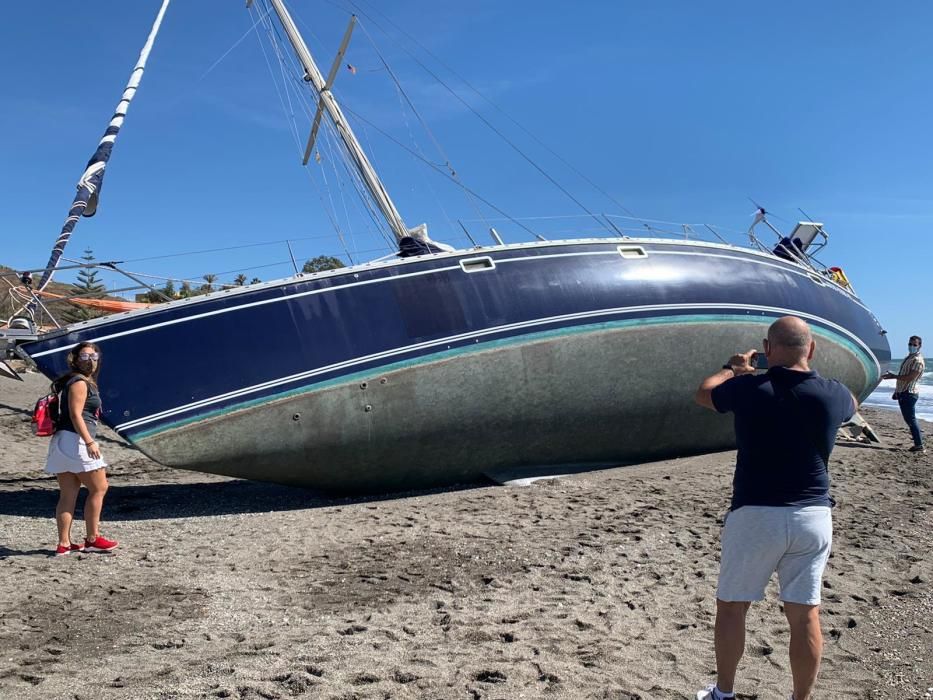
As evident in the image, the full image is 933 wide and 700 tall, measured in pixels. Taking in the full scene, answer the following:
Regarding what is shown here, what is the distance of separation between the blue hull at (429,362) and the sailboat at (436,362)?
0.02 meters

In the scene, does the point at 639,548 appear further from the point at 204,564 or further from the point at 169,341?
the point at 169,341

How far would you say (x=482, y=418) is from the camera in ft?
27.8

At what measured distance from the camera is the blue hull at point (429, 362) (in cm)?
748

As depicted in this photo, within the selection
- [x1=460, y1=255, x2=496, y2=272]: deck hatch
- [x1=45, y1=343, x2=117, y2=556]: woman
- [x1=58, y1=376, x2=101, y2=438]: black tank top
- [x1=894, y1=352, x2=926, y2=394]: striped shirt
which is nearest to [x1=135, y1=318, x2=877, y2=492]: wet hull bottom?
[x1=460, y1=255, x2=496, y2=272]: deck hatch

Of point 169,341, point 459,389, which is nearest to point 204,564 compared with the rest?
point 169,341

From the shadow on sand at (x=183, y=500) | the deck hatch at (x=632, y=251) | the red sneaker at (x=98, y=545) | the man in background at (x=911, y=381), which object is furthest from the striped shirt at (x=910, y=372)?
the red sneaker at (x=98, y=545)

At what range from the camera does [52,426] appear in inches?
233

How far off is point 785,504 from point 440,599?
2.59 meters

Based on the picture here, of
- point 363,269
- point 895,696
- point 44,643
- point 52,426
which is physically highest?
point 363,269

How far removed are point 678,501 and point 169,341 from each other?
18.7 feet

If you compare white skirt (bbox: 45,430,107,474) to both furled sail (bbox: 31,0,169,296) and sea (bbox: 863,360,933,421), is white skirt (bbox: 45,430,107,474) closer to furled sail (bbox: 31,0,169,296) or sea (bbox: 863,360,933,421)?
furled sail (bbox: 31,0,169,296)

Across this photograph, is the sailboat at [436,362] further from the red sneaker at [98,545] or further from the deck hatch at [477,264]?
the red sneaker at [98,545]

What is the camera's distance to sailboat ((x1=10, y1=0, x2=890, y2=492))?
7.49 meters

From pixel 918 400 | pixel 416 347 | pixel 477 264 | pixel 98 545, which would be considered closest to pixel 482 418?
pixel 416 347
